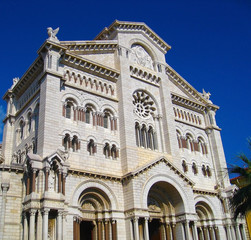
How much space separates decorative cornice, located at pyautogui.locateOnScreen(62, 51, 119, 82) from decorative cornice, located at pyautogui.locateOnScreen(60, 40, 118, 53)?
132cm

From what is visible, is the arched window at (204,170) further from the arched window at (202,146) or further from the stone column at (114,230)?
the stone column at (114,230)

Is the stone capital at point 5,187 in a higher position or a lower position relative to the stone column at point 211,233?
higher

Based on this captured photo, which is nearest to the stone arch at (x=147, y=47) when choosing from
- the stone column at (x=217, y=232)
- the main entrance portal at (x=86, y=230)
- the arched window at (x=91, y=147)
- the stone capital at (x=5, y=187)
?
the arched window at (x=91, y=147)

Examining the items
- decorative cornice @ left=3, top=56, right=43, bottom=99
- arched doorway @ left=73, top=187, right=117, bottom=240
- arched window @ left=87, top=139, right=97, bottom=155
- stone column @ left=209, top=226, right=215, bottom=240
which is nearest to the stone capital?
arched doorway @ left=73, top=187, right=117, bottom=240

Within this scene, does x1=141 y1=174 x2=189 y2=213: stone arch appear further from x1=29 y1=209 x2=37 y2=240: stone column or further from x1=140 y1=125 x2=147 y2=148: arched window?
x1=29 y1=209 x2=37 y2=240: stone column

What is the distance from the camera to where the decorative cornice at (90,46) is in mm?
30905

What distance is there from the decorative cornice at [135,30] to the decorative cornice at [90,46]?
2.34 metres

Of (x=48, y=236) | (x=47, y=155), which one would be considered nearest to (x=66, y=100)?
(x=47, y=155)

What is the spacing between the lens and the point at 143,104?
115ft

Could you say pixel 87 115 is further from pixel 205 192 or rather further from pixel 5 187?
pixel 205 192

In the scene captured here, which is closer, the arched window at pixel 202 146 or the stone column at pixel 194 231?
the stone column at pixel 194 231

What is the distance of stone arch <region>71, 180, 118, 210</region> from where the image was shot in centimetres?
2500

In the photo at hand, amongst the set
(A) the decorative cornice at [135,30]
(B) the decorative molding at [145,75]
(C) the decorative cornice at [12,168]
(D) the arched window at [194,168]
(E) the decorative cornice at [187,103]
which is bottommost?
(C) the decorative cornice at [12,168]

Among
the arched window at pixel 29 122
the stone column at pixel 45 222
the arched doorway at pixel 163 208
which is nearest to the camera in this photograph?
the stone column at pixel 45 222
